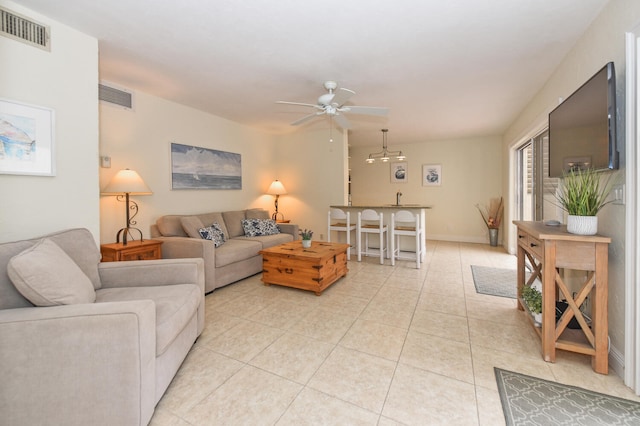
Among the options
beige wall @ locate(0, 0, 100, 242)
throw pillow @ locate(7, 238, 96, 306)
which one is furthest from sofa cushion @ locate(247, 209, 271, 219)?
throw pillow @ locate(7, 238, 96, 306)

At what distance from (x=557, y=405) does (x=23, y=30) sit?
4.23 metres

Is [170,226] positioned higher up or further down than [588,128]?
further down

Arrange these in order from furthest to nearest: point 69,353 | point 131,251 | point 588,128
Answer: point 131,251 → point 588,128 → point 69,353

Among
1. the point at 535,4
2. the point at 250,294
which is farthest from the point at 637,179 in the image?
the point at 250,294

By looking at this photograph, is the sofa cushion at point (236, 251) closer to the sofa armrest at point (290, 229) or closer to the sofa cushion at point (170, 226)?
the sofa cushion at point (170, 226)

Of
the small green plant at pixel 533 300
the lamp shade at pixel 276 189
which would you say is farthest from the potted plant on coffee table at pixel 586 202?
the lamp shade at pixel 276 189

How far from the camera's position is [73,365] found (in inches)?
47.6

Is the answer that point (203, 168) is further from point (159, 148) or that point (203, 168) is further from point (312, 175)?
point (312, 175)

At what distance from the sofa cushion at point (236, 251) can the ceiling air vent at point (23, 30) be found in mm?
2363

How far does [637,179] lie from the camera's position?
1.56 metres

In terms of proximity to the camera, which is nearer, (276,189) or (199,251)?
(199,251)

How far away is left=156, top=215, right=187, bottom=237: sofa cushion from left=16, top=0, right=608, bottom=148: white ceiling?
164cm

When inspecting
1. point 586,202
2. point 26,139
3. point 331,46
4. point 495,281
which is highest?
point 331,46

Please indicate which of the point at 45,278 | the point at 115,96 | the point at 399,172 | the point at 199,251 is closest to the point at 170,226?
the point at 199,251
